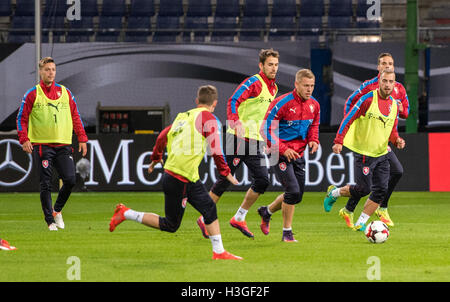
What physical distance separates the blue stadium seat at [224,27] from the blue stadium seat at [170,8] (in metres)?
1.37

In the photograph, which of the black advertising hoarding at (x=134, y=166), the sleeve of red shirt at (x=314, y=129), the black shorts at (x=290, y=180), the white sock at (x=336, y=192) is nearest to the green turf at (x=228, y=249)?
the white sock at (x=336, y=192)

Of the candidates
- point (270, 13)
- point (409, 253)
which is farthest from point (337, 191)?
point (270, 13)

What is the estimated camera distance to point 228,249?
34.1ft

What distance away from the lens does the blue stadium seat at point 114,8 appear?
97.9ft

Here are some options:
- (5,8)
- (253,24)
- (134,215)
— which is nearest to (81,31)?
(5,8)

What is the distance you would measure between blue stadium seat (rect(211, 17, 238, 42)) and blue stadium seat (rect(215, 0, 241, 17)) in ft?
1.29

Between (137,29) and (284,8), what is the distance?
17.7 feet

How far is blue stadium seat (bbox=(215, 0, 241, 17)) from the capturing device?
29.5m

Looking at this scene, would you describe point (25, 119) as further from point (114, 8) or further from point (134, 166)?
point (114, 8)

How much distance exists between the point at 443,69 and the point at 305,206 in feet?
32.2

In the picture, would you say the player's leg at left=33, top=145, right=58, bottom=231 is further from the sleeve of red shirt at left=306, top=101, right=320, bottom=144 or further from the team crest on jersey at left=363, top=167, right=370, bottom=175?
the team crest on jersey at left=363, top=167, right=370, bottom=175

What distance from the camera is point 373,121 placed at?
1258 centimetres

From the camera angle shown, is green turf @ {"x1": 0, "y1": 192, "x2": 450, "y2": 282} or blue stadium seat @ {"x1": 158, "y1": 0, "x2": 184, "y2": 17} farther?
blue stadium seat @ {"x1": 158, "y1": 0, "x2": 184, "y2": 17}

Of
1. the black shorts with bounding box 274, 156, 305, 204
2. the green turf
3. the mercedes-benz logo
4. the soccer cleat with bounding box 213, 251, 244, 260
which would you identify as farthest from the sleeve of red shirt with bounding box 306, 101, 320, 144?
the mercedes-benz logo
